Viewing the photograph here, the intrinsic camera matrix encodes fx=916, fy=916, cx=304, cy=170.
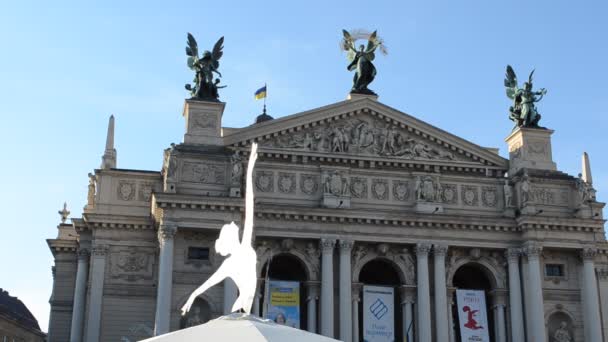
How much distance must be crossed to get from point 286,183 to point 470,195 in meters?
9.46

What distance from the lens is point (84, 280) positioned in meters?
45.2

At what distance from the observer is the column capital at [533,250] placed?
4462cm

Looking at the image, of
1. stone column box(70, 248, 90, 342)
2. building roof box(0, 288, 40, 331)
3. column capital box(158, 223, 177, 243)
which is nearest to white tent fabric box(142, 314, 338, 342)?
column capital box(158, 223, 177, 243)

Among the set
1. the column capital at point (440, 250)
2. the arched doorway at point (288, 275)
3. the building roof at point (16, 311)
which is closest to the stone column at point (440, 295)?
the column capital at point (440, 250)

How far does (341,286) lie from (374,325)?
253 centimetres

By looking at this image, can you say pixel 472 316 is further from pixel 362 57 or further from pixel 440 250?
pixel 362 57

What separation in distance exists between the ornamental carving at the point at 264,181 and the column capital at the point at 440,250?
8429 mm

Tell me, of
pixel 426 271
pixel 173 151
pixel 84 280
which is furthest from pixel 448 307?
pixel 84 280

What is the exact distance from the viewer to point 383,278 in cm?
4816

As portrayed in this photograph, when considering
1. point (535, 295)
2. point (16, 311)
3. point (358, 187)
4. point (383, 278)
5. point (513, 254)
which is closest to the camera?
point (535, 295)

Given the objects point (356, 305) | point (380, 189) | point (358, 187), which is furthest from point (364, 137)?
point (356, 305)

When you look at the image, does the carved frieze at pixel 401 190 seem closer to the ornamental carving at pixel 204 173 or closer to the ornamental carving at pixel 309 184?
the ornamental carving at pixel 309 184

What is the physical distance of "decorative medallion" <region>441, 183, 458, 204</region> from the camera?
4591cm

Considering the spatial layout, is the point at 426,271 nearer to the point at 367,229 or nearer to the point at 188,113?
the point at 367,229
